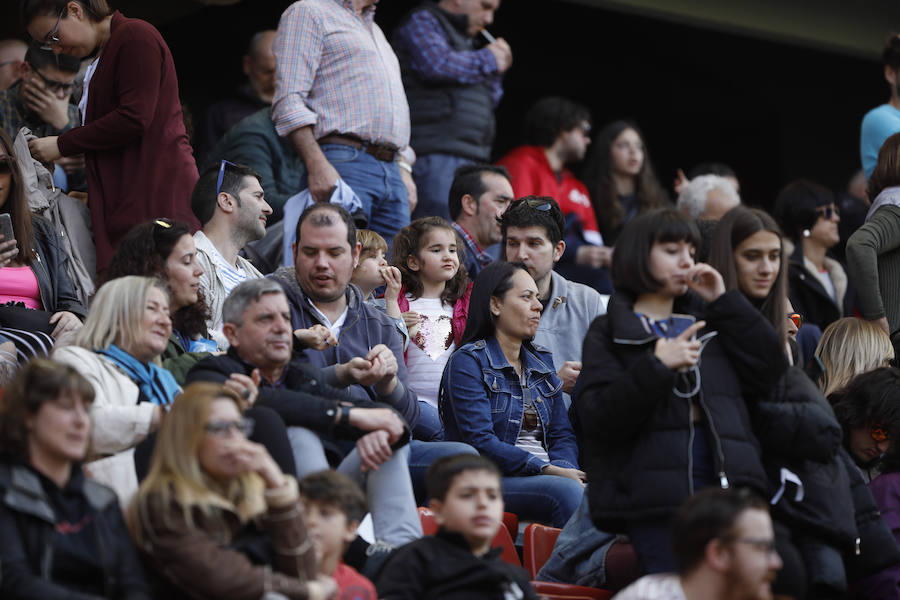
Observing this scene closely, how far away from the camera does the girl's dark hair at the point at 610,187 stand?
812 cm

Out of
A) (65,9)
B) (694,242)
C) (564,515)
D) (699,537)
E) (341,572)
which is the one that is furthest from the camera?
(65,9)

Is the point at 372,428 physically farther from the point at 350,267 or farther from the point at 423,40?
the point at 423,40

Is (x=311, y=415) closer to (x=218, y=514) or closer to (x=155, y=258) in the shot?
(x=218, y=514)

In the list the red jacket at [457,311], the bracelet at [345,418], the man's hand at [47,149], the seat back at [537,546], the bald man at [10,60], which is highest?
the bald man at [10,60]

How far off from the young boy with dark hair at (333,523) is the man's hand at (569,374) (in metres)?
1.68

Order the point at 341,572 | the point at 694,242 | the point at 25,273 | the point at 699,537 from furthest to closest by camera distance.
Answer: the point at 25,273, the point at 694,242, the point at 341,572, the point at 699,537

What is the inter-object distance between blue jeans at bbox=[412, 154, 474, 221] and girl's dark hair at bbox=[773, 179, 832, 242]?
71.3 inches

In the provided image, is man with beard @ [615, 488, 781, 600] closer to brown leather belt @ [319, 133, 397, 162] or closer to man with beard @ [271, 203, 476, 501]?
man with beard @ [271, 203, 476, 501]

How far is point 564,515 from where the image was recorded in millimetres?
4566

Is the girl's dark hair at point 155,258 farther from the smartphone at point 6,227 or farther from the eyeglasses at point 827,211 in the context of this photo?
the eyeglasses at point 827,211

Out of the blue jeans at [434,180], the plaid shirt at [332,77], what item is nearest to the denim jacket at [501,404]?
the plaid shirt at [332,77]

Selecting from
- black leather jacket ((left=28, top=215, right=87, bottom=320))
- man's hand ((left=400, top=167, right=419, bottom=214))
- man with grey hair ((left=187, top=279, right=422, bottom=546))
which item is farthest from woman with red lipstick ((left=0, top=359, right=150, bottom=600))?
man's hand ((left=400, top=167, right=419, bottom=214))

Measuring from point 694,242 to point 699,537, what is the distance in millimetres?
952

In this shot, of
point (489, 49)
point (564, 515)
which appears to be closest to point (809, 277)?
point (489, 49)
